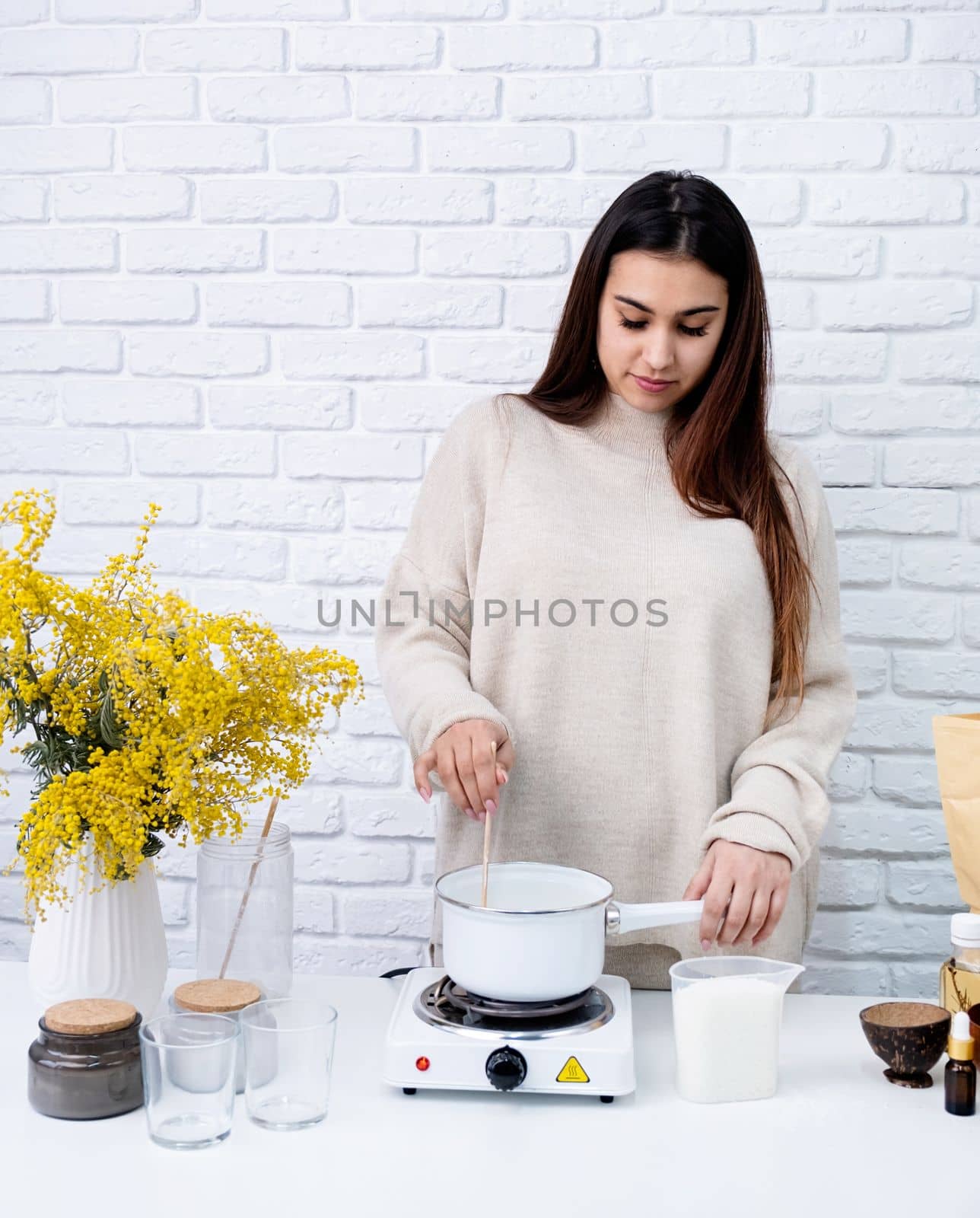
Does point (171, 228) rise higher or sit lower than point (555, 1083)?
higher

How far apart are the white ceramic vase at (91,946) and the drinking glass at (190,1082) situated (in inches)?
5.7

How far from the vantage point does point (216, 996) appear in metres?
1.03

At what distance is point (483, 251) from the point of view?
1790 mm

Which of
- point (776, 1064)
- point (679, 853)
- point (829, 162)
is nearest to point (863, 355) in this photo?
point (829, 162)

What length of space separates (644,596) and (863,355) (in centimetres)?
60

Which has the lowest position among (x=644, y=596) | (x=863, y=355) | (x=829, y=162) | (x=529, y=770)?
(x=529, y=770)

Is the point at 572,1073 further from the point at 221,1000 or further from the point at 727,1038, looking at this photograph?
the point at 221,1000

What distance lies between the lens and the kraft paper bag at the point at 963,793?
116 centimetres

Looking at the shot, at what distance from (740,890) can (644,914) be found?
0.61ft

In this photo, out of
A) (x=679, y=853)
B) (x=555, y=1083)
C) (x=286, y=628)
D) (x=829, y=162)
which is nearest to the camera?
(x=555, y=1083)

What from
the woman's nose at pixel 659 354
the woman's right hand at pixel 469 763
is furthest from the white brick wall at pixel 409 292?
the woman's right hand at pixel 469 763

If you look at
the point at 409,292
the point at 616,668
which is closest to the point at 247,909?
the point at 616,668

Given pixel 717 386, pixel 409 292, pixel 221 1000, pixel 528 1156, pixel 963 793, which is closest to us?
pixel 528 1156

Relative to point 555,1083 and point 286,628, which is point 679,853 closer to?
point 555,1083
